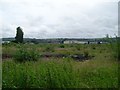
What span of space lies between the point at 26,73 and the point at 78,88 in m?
1.35

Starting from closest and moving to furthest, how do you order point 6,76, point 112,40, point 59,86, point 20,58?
point 59,86 < point 6,76 < point 112,40 < point 20,58

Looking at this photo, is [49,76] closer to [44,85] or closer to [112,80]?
[44,85]

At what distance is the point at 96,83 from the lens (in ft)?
22.8

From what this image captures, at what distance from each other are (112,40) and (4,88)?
5.52 metres

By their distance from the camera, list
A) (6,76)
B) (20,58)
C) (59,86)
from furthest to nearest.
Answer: (20,58), (6,76), (59,86)

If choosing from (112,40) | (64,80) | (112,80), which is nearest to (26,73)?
(64,80)

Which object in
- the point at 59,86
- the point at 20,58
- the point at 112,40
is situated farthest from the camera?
the point at 20,58

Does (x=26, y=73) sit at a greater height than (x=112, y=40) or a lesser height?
lesser

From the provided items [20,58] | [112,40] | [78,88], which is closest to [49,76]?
[78,88]

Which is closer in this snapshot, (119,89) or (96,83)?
(119,89)

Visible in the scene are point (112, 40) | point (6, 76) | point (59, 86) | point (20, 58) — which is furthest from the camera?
point (20, 58)

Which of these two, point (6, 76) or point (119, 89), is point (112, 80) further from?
point (6, 76)

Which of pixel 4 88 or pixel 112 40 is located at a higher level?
pixel 112 40

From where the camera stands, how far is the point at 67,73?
21.7ft
